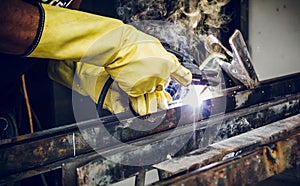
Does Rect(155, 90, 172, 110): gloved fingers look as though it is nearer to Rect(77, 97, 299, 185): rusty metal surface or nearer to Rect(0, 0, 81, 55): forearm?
Rect(77, 97, 299, 185): rusty metal surface

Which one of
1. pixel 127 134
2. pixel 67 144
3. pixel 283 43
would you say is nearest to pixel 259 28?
pixel 283 43

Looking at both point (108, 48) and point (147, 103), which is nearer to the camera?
point (108, 48)

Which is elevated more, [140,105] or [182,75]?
[182,75]

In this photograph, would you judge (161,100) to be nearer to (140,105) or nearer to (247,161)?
(140,105)

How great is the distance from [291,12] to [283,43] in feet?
0.93

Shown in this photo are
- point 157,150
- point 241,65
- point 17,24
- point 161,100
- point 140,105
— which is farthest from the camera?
point 241,65

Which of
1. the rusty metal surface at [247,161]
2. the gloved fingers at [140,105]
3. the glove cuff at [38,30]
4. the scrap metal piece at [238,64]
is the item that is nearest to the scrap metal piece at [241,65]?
the scrap metal piece at [238,64]

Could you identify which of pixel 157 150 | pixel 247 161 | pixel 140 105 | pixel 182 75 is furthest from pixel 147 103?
pixel 247 161

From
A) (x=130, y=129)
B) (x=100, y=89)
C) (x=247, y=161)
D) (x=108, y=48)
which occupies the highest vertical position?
(x=108, y=48)

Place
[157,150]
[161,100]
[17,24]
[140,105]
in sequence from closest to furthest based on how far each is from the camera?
[17,24] < [157,150] < [140,105] < [161,100]

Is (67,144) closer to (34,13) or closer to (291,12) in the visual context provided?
(34,13)

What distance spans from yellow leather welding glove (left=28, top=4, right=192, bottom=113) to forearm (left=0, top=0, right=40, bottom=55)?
3 cm

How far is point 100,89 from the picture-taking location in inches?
66.8

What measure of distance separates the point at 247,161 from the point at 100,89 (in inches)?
30.9
